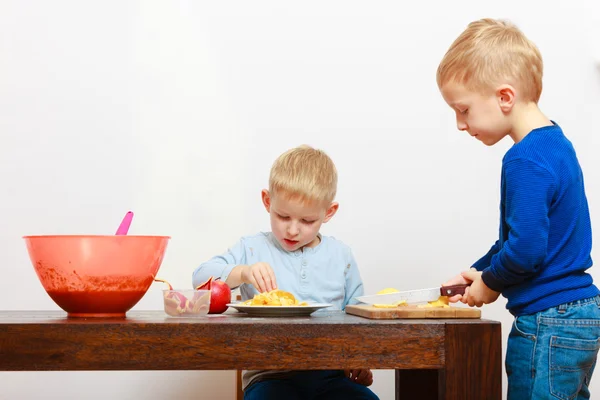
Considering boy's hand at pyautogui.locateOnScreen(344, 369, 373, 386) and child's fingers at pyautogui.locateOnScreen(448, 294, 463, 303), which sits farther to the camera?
boy's hand at pyautogui.locateOnScreen(344, 369, 373, 386)

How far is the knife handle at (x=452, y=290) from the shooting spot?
1.37 m

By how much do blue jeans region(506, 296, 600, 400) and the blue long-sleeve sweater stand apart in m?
0.02

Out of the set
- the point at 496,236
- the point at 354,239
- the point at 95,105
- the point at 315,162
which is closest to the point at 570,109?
the point at 496,236

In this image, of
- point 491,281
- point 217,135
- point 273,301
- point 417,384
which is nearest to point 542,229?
point 491,281

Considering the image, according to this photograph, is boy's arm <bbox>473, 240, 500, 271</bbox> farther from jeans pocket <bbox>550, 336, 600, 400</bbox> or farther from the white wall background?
the white wall background

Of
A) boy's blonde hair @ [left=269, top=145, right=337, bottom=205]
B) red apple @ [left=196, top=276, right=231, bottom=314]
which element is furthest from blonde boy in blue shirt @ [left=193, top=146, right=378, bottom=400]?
red apple @ [left=196, top=276, right=231, bottom=314]

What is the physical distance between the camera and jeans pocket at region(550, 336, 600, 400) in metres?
1.28

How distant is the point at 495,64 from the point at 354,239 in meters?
1.06

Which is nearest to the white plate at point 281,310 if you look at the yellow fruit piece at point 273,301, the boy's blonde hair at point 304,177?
the yellow fruit piece at point 273,301

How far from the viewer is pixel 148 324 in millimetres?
1057

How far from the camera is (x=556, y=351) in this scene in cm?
129

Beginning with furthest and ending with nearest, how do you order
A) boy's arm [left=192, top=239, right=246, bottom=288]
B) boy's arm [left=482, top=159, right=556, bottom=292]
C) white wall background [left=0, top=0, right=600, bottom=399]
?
white wall background [left=0, top=0, right=600, bottom=399] → boy's arm [left=192, top=239, right=246, bottom=288] → boy's arm [left=482, top=159, right=556, bottom=292]

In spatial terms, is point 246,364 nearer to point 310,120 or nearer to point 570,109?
point 310,120

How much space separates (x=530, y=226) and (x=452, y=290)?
0.64 feet
